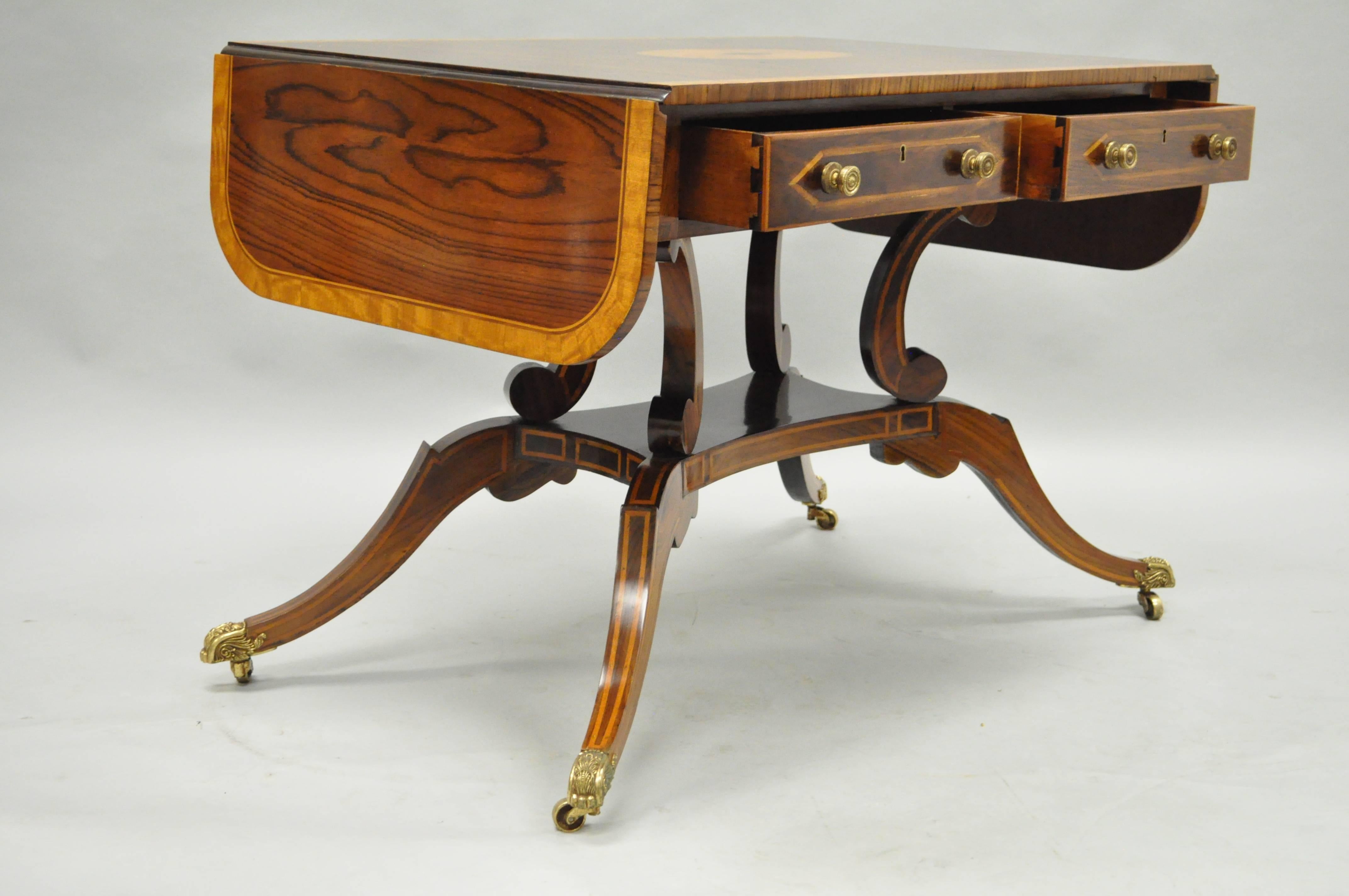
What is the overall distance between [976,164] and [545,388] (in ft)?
2.35

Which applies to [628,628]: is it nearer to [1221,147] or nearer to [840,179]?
[840,179]

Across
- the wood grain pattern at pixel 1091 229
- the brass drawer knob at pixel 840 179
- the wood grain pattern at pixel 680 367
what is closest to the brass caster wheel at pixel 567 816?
the wood grain pattern at pixel 680 367

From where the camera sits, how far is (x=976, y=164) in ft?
6.42

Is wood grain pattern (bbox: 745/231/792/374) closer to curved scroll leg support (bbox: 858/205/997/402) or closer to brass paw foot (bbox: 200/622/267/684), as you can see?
curved scroll leg support (bbox: 858/205/997/402)

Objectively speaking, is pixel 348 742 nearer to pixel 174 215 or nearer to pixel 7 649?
pixel 7 649

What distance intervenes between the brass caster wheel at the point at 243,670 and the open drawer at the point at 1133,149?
4.06ft

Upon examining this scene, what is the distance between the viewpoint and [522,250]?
72.4 inches

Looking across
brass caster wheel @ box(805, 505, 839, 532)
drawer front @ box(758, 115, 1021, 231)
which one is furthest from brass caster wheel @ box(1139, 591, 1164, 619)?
drawer front @ box(758, 115, 1021, 231)

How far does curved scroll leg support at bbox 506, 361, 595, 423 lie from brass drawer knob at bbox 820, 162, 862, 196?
0.62 meters

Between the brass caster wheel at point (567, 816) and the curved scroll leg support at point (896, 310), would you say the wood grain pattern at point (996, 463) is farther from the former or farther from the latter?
the brass caster wheel at point (567, 816)

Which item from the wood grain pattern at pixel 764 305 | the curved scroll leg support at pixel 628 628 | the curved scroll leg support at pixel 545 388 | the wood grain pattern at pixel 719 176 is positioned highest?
the wood grain pattern at pixel 719 176

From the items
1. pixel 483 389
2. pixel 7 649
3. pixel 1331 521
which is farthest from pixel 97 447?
pixel 1331 521

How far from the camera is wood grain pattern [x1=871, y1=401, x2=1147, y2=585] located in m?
2.50

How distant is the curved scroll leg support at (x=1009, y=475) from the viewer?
2.51 meters
